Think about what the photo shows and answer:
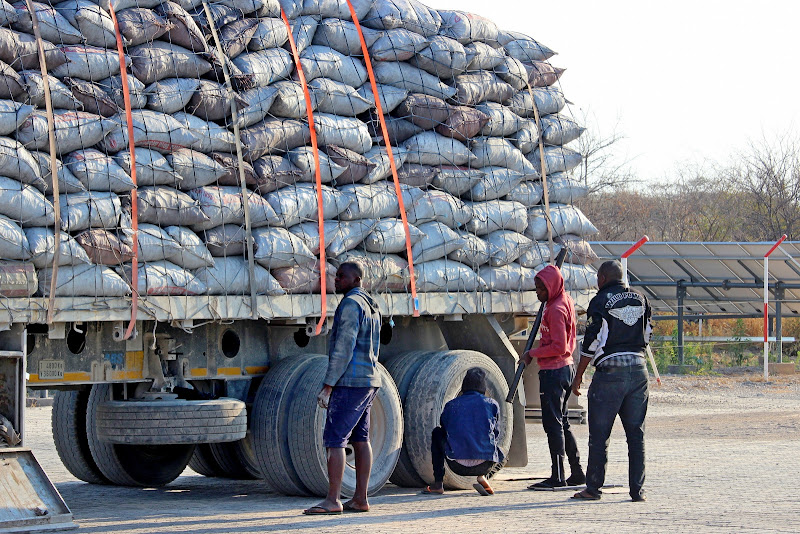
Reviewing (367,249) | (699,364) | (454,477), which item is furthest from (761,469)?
(699,364)

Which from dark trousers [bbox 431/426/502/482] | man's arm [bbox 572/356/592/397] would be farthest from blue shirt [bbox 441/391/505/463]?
man's arm [bbox 572/356/592/397]

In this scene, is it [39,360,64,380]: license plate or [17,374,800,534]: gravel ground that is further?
[39,360,64,380]: license plate

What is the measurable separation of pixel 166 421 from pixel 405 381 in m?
2.24

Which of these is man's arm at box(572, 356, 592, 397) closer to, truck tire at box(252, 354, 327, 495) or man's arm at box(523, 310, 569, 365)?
man's arm at box(523, 310, 569, 365)

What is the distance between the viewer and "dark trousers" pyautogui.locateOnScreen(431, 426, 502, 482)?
8438mm

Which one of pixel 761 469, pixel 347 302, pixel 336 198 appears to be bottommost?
pixel 761 469

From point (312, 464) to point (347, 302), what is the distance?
1.45 m

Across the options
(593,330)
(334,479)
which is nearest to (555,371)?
(593,330)

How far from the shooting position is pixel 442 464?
8703mm

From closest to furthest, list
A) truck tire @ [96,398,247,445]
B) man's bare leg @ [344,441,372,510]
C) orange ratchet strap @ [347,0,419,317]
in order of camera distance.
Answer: man's bare leg @ [344,441,372,510]
truck tire @ [96,398,247,445]
orange ratchet strap @ [347,0,419,317]

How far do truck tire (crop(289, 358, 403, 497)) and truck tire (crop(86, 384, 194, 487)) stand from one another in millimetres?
1795

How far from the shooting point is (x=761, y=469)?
1013 centimetres

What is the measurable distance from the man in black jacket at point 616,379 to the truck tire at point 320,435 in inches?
55.9

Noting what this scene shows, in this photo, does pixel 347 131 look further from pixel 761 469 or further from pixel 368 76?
pixel 761 469
